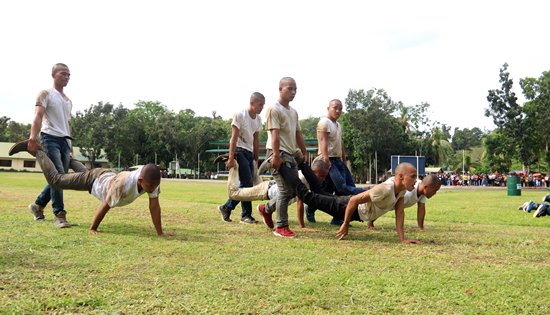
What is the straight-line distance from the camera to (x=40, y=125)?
6.89 metres

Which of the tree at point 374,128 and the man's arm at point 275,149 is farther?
the tree at point 374,128

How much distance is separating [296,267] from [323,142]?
347 cm

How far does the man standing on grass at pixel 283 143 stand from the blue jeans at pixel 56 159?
123 inches

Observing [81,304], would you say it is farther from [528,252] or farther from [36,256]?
[528,252]

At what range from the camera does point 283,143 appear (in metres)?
6.76

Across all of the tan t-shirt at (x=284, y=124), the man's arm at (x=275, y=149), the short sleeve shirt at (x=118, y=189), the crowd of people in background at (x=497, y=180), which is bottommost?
the crowd of people in background at (x=497, y=180)

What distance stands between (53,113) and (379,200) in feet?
16.2

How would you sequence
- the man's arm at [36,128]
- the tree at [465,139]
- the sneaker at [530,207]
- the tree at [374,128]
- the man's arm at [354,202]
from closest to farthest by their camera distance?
1. the man's arm at [354,202]
2. the man's arm at [36,128]
3. the sneaker at [530,207]
4. the tree at [374,128]
5. the tree at [465,139]

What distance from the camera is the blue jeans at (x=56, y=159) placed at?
6.92m

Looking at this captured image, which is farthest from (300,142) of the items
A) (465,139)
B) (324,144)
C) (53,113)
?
(465,139)

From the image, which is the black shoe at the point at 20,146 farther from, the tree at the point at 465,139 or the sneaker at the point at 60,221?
the tree at the point at 465,139

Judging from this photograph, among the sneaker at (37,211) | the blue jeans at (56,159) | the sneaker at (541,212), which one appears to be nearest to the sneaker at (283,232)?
the blue jeans at (56,159)

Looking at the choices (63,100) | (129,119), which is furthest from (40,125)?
(129,119)

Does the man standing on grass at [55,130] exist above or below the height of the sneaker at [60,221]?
above
